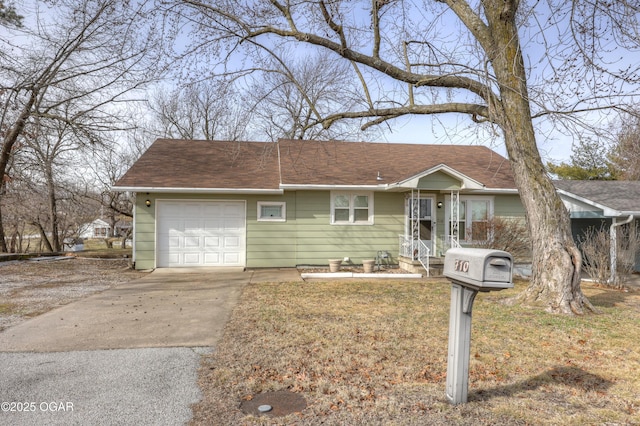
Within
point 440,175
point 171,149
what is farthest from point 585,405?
point 171,149

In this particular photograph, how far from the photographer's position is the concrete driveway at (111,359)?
10.1 feet

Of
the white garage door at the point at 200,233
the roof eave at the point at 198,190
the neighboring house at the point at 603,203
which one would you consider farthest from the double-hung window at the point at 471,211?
the white garage door at the point at 200,233

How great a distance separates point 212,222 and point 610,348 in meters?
10.1

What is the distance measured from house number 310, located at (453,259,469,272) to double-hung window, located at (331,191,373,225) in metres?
9.51

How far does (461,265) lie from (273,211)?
983 centimetres

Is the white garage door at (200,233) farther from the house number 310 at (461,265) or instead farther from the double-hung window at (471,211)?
the house number 310 at (461,265)

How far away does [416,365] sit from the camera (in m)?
Answer: 4.04

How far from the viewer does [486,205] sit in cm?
1293

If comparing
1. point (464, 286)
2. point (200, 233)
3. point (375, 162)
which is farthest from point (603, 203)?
point (200, 233)

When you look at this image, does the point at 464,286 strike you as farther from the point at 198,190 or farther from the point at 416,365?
the point at 198,190

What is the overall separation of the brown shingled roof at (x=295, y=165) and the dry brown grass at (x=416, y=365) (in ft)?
18.6

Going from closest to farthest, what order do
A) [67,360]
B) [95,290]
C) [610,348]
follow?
[67,360] → [610,348] → [95,290]

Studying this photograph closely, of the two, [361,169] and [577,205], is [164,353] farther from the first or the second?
[577,205]

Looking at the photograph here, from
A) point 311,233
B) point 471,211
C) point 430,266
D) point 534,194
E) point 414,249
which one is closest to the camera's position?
point 534,194
